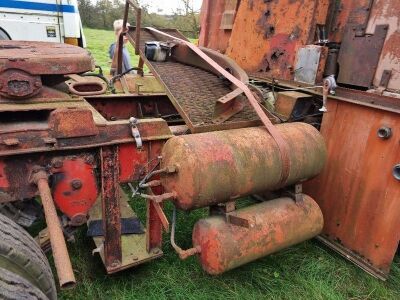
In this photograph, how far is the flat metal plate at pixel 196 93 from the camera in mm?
2332

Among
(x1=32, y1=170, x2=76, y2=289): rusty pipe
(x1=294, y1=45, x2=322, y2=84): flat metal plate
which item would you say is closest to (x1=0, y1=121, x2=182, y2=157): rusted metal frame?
(x1=32, y1=170, x2=76, y2=289): rusty pipe

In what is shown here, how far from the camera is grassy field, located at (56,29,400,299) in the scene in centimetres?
246

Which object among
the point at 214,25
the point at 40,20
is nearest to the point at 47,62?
the point at 214,25

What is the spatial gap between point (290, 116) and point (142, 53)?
1365 millimetres

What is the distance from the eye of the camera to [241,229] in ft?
6.84

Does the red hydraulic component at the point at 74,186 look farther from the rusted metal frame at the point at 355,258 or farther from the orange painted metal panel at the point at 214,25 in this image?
the orange painted metal panel at the point at 214,25

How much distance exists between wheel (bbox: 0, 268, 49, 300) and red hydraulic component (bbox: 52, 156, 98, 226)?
1.75 ft

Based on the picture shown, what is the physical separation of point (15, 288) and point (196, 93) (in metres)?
1.73

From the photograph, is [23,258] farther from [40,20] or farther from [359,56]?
[40,20]

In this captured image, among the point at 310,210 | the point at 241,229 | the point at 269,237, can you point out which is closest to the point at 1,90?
the point at 241,229

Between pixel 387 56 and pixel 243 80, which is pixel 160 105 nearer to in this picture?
pixel 243 80

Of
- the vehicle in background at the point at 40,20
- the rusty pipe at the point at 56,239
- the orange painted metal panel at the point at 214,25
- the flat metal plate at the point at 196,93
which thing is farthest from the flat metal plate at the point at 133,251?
the vehicle in background at the point at 40,20

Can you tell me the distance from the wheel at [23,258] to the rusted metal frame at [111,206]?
1.52 ft

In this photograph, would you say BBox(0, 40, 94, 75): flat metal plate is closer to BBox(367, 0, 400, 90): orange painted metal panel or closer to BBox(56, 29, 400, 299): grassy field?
BBox(56, 29, 400, 299): grassy field
